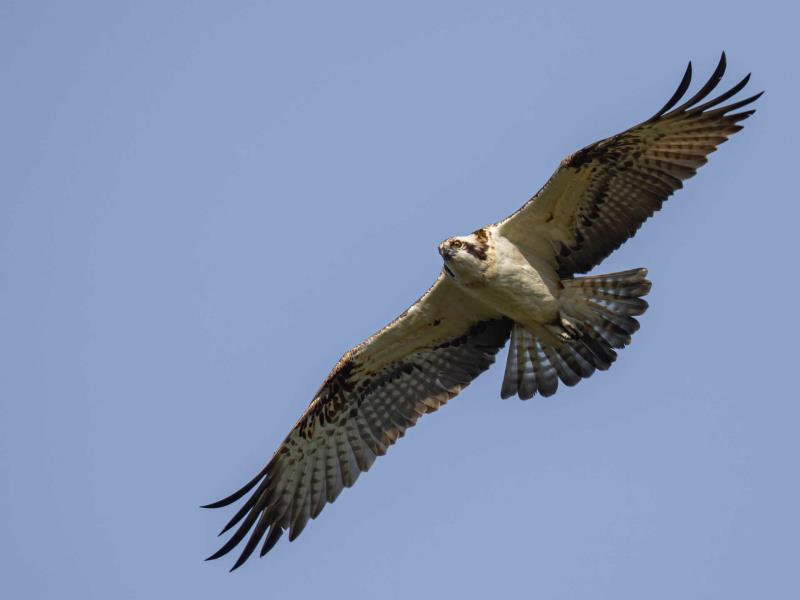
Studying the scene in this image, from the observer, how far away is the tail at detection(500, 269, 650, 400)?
1250cm

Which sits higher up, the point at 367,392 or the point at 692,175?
the point at 367,392

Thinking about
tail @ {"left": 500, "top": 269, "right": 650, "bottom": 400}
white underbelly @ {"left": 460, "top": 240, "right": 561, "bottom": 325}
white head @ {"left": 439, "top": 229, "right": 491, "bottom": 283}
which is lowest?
tail @ {"left": 500, "top": 269, "right": 650, "bottom": 400}

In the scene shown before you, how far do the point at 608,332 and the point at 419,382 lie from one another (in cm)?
185

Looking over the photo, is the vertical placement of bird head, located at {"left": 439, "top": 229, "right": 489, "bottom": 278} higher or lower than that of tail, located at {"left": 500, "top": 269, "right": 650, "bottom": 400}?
higher

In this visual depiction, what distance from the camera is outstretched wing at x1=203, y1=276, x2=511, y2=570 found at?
1306 centimetres

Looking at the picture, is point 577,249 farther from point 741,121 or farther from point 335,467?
point 335,467

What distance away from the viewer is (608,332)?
12617 millimetres

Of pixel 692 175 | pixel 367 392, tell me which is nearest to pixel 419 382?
pixel 367 392

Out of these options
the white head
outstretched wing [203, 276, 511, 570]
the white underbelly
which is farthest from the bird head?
outstretched wing [203, 276, 511, 570]

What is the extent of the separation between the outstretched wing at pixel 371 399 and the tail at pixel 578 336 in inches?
16.2

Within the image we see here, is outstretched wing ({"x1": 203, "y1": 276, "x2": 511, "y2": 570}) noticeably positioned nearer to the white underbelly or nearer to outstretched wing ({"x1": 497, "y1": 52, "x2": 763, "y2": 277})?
the white underbelly

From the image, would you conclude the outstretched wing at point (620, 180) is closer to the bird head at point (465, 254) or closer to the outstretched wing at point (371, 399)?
the bird head at point (465, 254)

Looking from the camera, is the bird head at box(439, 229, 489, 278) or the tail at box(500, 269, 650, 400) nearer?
the bird head at box(439, 229, 489, 278)

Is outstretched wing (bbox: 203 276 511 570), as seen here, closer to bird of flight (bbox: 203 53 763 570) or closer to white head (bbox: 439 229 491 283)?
bird of flight (bbox: 203 53 763 570)
